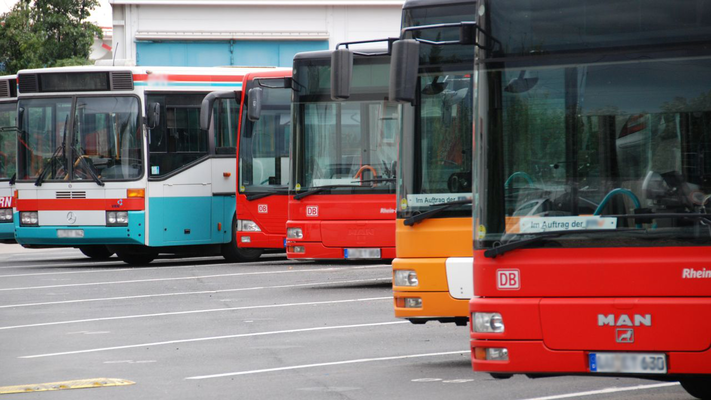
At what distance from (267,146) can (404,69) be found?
42.0ft

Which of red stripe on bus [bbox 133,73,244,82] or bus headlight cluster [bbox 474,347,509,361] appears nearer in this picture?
bus headlight cluster [bbox 474,347,509,361]

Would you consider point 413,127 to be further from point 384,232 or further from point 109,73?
point 109,73

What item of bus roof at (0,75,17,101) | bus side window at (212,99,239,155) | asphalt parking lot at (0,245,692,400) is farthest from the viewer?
bus roof at (0,75,17,101)

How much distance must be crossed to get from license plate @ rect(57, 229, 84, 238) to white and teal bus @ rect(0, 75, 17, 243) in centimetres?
382

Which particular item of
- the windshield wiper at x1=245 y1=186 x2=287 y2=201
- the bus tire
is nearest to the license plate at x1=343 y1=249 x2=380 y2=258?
the windshield wiper at x1=245 y1=186 x2=287 y2=201

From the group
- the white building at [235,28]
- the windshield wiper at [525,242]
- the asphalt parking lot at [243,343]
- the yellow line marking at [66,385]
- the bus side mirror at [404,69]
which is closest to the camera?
the windshield wiper at [525,242]

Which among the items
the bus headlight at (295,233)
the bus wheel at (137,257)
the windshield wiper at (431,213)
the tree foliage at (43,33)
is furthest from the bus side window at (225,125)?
the tree foliage at (43,33)

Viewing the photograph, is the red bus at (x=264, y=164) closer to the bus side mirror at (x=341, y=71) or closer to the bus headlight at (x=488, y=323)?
the bus side mirror at (x=341, y=71)

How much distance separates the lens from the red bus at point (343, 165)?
51.7ft

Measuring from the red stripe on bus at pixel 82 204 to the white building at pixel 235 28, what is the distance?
2490cm

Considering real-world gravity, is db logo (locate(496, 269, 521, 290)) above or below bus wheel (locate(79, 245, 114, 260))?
above

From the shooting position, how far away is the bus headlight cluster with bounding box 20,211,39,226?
1997cm

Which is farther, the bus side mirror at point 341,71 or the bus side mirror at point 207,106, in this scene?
the bus side mirror at point 207,106

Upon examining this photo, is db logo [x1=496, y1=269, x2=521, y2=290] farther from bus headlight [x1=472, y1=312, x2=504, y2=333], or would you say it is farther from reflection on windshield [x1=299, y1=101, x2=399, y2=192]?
reflection on windshield [x1=299, y1=101, x2=399, y2=192]
